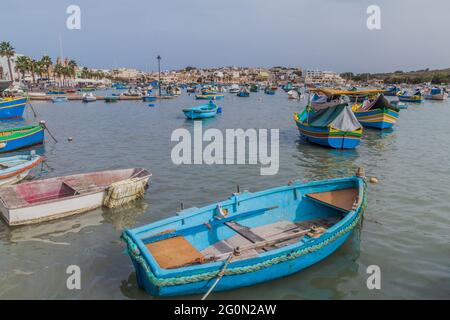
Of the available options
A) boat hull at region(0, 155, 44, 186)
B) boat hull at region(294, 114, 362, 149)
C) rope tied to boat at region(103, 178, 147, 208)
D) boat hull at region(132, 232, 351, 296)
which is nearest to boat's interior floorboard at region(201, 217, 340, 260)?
boat hull at region(132, 232, 351, 296)

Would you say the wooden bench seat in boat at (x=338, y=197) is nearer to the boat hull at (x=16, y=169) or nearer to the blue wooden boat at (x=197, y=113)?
the boat hull at (x=16, y=169)

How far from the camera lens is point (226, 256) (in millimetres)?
7871

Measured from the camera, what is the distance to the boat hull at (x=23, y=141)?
22281 millimetres

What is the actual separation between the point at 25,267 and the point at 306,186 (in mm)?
8889

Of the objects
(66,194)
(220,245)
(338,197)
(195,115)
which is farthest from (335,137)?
(195,115)

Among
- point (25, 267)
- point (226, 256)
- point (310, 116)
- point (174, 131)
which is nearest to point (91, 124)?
point (174, 131)

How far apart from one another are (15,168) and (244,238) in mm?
11214

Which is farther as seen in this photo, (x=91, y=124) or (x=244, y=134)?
(x=91, y=124)

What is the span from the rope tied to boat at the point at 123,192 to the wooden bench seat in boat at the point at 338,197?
22.4 feet

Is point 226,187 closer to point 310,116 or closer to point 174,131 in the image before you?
point 310,116

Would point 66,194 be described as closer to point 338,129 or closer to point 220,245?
point 220,245

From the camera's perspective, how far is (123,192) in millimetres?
13242

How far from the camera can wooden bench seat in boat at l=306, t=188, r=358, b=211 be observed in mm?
11172
